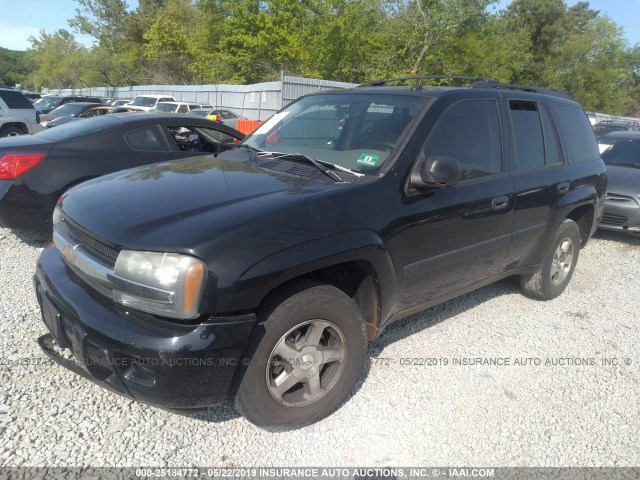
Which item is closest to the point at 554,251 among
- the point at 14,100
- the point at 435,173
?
the point at 435,173

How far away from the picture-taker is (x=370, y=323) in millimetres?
2865

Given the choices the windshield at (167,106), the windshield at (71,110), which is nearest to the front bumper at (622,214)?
the windshield at (71,110)

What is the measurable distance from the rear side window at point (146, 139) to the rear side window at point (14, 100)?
10.3m

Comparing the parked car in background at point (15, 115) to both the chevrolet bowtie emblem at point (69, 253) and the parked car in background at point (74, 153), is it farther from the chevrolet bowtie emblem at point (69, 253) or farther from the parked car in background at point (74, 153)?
the chevrolet bowtie emblem at point (69, 253)

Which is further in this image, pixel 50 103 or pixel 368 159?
pixel 50 103

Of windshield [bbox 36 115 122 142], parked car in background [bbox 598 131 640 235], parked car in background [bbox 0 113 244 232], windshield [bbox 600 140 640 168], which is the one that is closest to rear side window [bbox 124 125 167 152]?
parked car in background [bbox 0 113 244 232]

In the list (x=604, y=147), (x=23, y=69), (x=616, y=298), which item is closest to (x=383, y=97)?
(x=616, y=298)

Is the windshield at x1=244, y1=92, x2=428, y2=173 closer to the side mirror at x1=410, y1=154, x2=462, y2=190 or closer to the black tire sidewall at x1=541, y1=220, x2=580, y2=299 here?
the side mirror at x1=410, y1=154, x2=462, y2=190

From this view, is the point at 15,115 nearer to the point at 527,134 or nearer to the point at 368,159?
the point at 368,159

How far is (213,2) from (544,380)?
141ft

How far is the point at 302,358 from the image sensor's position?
2451 millimetres

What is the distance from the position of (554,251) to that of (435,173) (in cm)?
220

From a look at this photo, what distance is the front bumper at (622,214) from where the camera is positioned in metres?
6.83

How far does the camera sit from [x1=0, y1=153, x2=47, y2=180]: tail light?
15.2 ft
